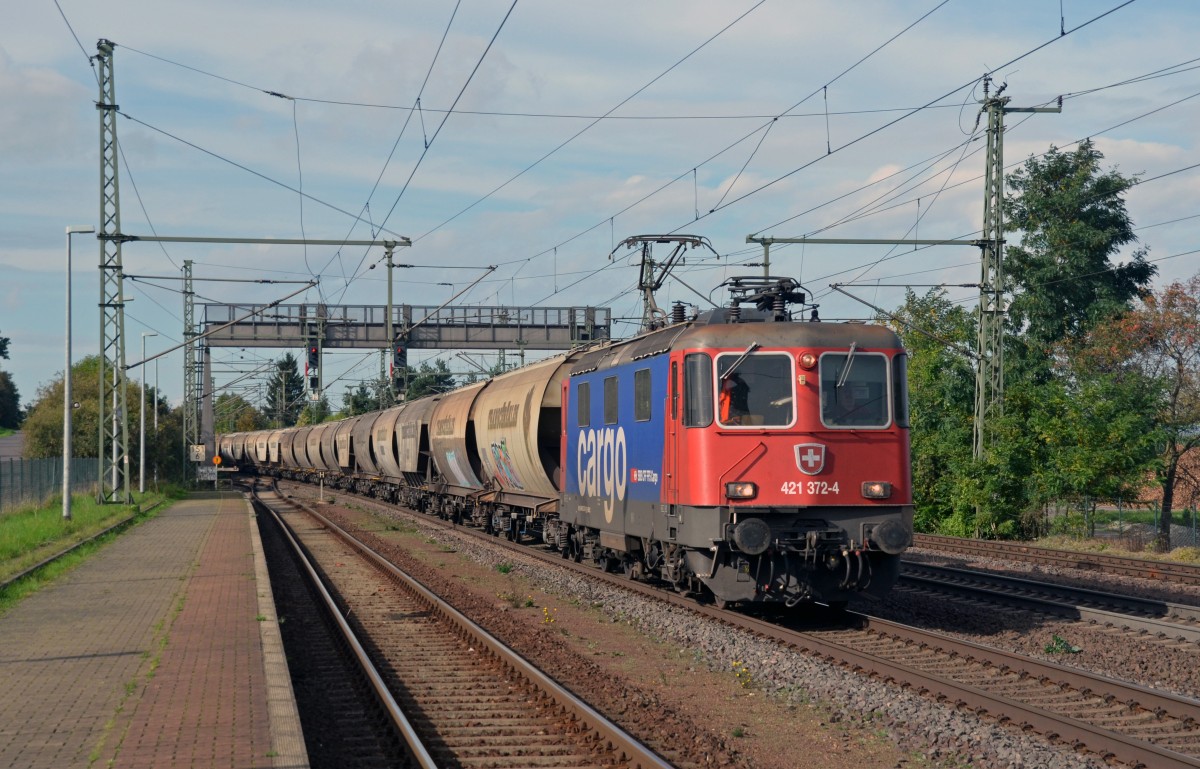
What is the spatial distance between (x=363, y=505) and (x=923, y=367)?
21866 millimetres

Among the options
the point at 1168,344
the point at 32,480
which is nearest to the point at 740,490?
the point at 32,480

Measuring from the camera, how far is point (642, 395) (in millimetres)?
14789

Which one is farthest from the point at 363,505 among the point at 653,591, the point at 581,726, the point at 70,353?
the point at 581,726

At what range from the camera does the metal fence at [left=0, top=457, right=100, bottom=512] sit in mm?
31406

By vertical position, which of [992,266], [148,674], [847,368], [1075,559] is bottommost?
[1075,559]

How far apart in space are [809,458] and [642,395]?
277cm

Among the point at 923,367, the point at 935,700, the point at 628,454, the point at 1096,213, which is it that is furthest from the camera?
the point at 1096,213

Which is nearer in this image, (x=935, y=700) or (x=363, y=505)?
(x=935, y=700)

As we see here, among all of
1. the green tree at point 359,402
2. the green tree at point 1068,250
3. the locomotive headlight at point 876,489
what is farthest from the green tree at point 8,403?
the locomotive headlight at point 876,489

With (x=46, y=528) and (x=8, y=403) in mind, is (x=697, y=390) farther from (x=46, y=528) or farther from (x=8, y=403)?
(x=8, y=403)

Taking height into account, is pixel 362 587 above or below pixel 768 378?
below

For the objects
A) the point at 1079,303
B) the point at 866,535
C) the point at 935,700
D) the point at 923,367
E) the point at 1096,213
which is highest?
the point at 1096,213

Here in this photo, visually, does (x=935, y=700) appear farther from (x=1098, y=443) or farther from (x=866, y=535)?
(x=1098, y=443)

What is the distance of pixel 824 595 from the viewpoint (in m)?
13.2
